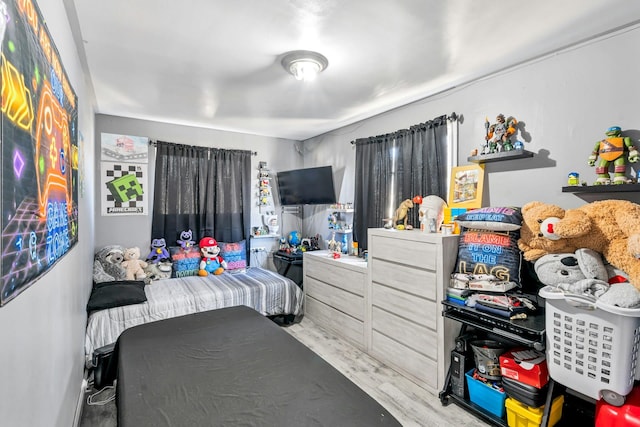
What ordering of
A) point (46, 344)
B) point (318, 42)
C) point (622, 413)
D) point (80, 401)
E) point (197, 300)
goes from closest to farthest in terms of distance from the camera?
point (46, 344) → point (622, 413) → point (318, 42) → point (80, 401) → point (197, 300)

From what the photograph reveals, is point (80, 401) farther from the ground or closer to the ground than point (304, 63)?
closer to the ground

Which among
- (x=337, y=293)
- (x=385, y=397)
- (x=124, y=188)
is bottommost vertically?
(x=385, y=397)

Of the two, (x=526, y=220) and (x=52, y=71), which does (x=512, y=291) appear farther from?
(x=52, y=71)

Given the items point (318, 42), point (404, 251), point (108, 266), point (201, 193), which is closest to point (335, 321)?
point (404, 251)

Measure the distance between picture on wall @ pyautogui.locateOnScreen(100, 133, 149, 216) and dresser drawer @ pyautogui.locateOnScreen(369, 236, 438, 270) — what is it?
2892 millimetres

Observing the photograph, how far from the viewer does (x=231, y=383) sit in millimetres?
Result: 1482

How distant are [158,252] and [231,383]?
112 inches

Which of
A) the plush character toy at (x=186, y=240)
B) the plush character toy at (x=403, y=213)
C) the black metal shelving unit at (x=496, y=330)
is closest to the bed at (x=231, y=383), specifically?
the black metal shelving unit at (x=496, y=330)

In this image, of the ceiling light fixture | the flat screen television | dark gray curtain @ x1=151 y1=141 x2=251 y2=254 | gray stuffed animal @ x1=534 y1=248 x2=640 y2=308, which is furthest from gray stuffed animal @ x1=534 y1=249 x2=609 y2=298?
dark gray curtain @ x1=151 y1=141 x2=251 y2=254

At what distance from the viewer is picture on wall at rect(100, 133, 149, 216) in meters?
3.64

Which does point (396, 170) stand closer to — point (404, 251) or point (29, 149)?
point (404, 251)

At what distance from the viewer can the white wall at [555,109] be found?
1.90m

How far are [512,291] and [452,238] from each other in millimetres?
516

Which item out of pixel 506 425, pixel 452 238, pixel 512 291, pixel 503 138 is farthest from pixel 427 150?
pixel 506 425
